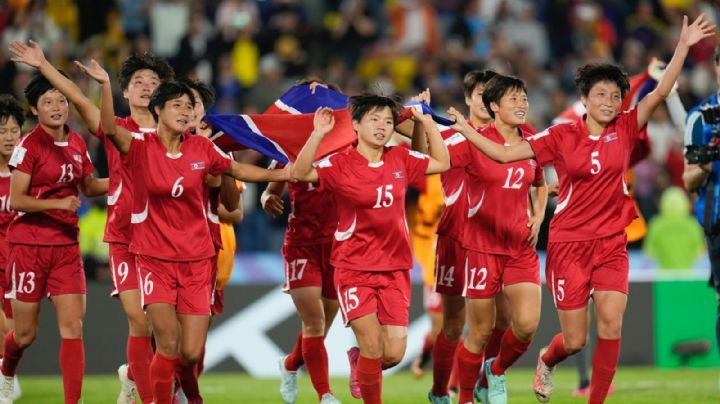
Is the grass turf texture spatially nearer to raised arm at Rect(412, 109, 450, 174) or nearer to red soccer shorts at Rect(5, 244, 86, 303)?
red soccer shorts at Rect(5, 244, 86, 303)

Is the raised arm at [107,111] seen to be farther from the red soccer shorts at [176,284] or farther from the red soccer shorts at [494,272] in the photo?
the red soccer shorts at [494,272]

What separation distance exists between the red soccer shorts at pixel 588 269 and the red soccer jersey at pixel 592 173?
0.23ft

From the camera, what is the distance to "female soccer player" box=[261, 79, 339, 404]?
10812mm

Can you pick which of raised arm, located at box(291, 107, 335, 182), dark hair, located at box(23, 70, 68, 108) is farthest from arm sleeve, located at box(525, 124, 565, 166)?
dark hair, located at box(23, 70, 68, 108)

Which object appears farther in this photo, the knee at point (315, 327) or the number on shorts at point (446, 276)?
the knee at point (315, 327)

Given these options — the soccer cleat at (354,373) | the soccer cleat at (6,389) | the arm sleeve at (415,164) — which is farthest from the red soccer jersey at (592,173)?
the soccer cleat at (6,389)

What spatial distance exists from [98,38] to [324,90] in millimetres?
9344

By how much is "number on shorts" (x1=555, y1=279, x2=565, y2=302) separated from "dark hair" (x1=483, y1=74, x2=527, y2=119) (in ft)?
5.04

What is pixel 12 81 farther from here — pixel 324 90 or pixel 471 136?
pixel 471 136

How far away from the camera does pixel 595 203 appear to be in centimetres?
966

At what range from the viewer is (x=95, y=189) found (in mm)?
10602

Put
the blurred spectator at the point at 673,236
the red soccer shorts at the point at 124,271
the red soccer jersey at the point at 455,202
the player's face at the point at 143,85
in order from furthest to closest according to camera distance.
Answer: the blurred spectator at the point at 673,236 < the red soccer jersey at the point at 455,202 < the player's face at the point at 143,85 < the red soccer shorts at the point at 124,271

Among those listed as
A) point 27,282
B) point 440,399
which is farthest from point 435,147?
point 27,282

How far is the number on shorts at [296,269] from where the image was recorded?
10.8 meters
